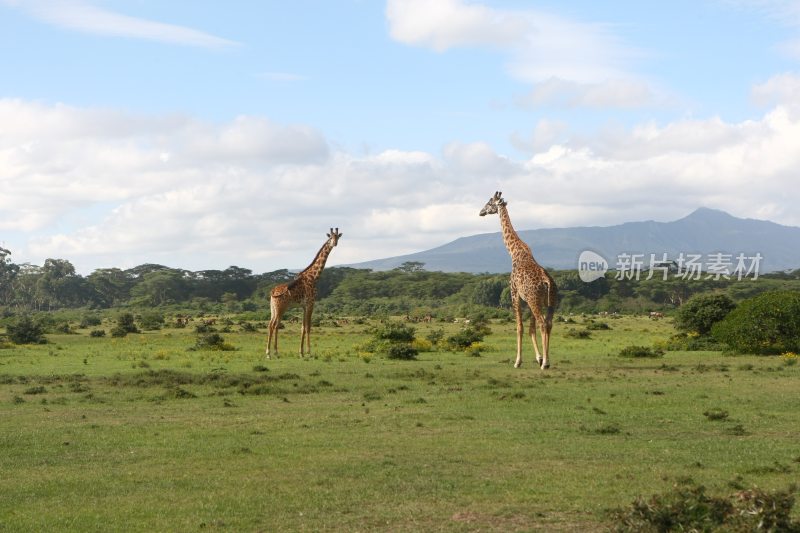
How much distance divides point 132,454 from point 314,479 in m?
3.57

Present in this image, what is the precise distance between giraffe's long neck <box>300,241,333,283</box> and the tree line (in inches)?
1747

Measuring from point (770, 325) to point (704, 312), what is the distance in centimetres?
761

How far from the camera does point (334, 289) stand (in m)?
108

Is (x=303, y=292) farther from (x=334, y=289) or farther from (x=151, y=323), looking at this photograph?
(x=334, y=289)

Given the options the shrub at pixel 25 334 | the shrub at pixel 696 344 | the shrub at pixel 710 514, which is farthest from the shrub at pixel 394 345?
the shrub at pixel 710 514

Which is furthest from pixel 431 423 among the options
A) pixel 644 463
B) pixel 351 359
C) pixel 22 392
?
pixel 351 359

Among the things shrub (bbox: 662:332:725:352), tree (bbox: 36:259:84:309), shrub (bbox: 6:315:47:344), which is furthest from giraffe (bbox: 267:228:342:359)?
tree (bbox: 36:259:84:309)

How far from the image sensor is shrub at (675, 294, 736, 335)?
38.4 m

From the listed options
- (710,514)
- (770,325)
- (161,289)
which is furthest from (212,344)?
(161,289)

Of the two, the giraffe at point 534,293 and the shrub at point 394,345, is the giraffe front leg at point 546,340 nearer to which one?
the giraffe at point 534,293

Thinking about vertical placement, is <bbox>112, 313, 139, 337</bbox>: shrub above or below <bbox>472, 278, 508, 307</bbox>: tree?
below

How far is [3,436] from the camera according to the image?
15.8 metres

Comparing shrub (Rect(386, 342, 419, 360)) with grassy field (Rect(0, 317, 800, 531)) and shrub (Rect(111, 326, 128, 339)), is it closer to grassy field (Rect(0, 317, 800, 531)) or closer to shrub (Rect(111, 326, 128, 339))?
grassy field (Rect(0, 317, 800, 531))

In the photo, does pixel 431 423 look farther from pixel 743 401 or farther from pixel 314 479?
pixel 743 401
